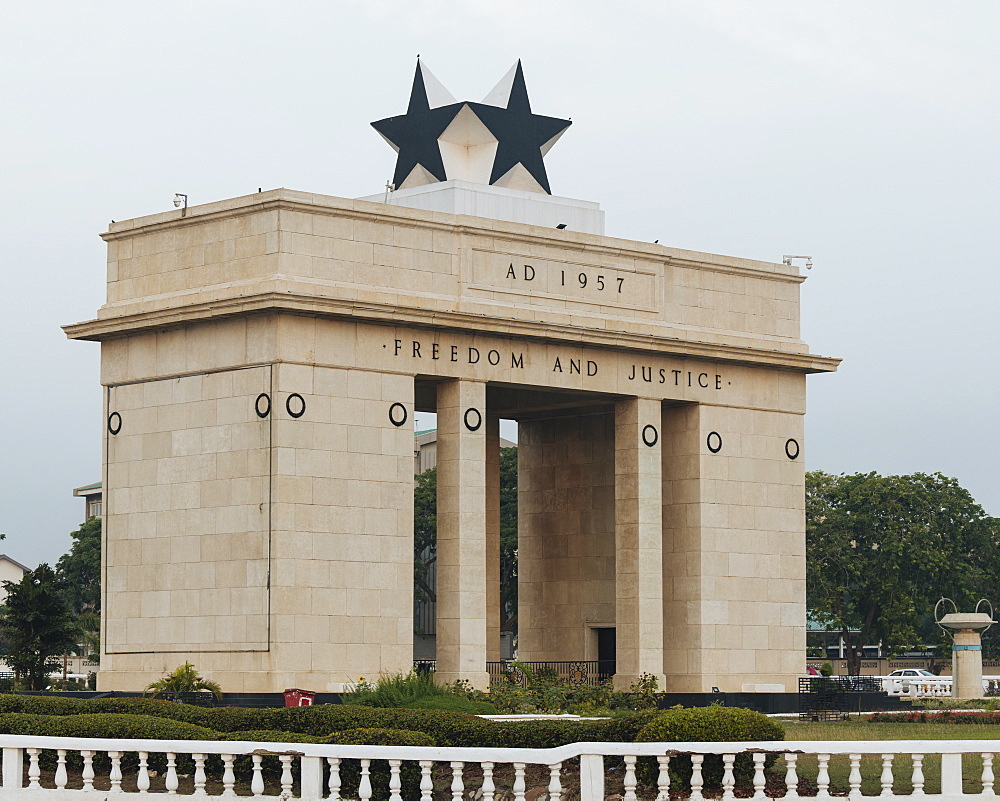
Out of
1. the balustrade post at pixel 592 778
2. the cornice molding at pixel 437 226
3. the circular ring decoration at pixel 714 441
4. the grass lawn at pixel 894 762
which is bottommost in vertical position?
the grass lawn at pixel 894 762

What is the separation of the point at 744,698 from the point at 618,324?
10050 millimetres

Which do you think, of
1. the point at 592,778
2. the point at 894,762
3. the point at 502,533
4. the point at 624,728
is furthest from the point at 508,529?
the point at 592,778

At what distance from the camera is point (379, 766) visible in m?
20.3

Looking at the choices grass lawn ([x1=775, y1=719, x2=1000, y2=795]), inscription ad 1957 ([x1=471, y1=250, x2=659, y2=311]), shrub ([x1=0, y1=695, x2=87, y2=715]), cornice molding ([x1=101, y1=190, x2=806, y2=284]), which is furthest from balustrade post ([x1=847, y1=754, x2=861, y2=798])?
inscription ad 1957 ([x1=471, y1=250, x2=659, y2=311])

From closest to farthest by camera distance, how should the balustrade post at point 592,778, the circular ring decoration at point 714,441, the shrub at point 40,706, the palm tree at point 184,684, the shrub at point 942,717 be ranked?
the balustrade post at point 592,778, the shrub at point 40,706, the palm tree at point 184,684, the shrub at point 942,717, the circular ring decoration at point 714,441

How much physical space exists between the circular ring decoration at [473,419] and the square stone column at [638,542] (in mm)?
4866

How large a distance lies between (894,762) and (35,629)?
2736 cm

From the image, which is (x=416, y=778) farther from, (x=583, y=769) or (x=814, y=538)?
(x=814, y=538)

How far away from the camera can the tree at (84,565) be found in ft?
304

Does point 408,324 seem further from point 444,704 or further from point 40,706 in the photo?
point 40,706

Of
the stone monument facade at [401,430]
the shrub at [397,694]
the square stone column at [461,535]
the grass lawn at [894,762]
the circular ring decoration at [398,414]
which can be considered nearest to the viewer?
the grass lawn at [894,762]

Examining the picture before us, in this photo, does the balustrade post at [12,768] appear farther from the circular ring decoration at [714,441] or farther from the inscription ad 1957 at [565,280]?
the circular ring decoration at [714,441]

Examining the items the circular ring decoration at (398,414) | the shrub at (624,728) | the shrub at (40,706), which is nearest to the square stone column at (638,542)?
the circular ring decoration at (398,414)

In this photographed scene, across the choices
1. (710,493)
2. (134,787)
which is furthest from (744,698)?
(134,787)
